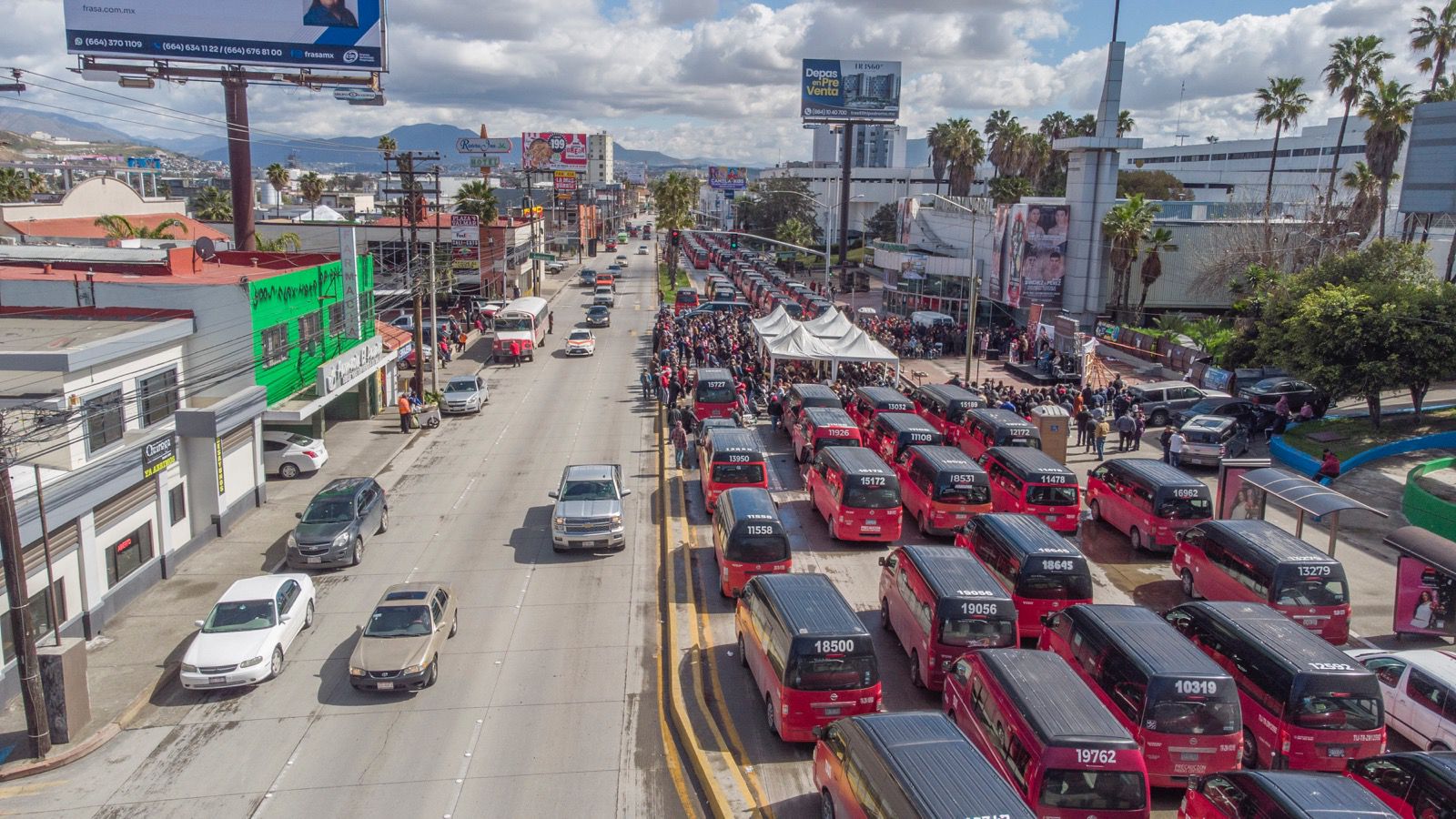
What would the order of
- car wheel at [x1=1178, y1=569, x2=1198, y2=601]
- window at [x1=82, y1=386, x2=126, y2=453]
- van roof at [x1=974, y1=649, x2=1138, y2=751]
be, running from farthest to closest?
1. window at [x1=82, y1=386, x2=126, y2=453]
2. car wheel at [x1=1178, y1=569, x2=1198, y2=601]
3. van roof at [x1=974, y1=649, x2=1138, y2=751]

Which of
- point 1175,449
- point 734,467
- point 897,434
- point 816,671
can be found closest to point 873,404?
point 897,434

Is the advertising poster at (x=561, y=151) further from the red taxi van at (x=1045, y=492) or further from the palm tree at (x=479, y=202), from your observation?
the red taxi van at (x=1045, y=492)

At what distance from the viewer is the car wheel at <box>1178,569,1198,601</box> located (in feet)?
66.2

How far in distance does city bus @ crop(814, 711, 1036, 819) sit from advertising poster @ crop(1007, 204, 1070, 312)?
4763 cm

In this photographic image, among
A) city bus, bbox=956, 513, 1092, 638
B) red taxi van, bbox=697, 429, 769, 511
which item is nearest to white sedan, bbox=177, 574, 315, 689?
red taxi van, bbox=697, 429, 769, 511

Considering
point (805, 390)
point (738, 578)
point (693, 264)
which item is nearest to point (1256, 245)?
point (805, 390)

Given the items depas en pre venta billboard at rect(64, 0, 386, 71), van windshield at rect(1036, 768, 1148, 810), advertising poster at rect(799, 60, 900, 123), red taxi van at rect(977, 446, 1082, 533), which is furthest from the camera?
advertising poster at rect(799, 60, 900, 123)

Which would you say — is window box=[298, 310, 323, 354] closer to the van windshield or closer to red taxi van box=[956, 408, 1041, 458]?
red taxi van box=[956, 408, 1041, 458]

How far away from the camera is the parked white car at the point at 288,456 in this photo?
30080mm

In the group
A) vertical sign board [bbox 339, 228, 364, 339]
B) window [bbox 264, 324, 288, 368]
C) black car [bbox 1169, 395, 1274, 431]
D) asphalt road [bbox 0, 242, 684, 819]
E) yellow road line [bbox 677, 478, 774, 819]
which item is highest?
vertical sign board [bbox 339, 228, 364, 339]

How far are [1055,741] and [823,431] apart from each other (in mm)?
17204

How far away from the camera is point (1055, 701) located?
1228 cm

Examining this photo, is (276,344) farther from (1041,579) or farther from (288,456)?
(1041,579)

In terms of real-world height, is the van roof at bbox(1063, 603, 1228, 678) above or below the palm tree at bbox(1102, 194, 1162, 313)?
below
